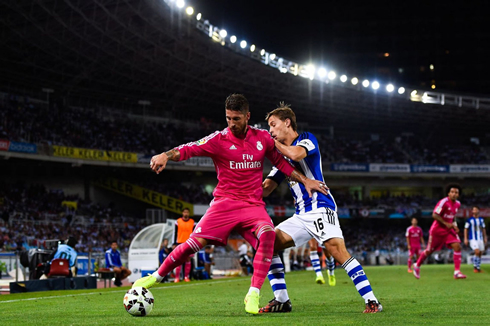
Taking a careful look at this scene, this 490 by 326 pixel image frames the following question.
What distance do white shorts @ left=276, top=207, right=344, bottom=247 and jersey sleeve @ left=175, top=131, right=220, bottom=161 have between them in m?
1.28

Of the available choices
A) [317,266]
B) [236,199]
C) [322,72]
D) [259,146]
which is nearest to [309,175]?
[259,146]

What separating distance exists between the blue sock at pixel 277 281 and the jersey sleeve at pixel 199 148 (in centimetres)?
148

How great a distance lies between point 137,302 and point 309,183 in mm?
2201

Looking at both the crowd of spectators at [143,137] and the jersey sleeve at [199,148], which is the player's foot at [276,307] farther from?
the crowd of spectators at [143,137]

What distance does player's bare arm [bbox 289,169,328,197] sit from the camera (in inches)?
261

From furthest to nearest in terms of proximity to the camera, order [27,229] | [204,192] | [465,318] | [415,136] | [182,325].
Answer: [415,136] < [204,192] < [27,229] < [465,318] < [182,325]

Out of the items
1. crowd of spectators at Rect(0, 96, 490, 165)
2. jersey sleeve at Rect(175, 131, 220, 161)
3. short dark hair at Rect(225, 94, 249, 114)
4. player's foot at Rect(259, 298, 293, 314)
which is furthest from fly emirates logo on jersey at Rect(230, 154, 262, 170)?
crowd of spectators at Rect(0, 96, 490, 165)

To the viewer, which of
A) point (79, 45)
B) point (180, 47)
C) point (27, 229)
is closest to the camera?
point (27, 229)

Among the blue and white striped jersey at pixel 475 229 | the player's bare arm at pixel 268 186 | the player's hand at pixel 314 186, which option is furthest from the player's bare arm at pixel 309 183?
the blue and white striped jersey at pixel 475 229

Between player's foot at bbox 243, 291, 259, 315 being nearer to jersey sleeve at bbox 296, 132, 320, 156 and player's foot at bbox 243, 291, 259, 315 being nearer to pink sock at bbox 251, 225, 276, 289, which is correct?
pink sock at bbox 251, 225, 276, 289

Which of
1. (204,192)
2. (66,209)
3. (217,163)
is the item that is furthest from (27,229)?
(217,163)

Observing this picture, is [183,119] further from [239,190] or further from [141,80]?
[239,190]

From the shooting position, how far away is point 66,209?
3809cm

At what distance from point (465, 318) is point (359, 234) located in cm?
4757
